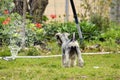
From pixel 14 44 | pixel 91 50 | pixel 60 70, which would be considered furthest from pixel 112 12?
pixel 60 70

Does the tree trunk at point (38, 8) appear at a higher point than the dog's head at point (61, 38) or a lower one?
lower

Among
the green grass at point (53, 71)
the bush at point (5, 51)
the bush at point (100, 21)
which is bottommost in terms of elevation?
the bush at point (100, 21)

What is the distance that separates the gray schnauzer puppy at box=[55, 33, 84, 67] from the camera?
8.52m

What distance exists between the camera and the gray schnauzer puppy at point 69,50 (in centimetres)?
852

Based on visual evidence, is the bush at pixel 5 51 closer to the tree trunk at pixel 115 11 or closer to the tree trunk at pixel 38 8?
the tree trunk at pixel 38 8

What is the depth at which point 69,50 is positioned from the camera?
338 inches

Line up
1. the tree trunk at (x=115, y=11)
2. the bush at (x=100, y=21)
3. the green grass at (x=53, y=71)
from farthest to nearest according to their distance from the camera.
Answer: the tree trunk at (x=115, y=11) → the bush at (x=100, y=21) → the green grass at (x=53, y=71)

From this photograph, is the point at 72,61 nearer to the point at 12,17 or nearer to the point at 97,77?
the point at 97,77

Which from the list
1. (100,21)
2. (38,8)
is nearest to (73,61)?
(100,21)

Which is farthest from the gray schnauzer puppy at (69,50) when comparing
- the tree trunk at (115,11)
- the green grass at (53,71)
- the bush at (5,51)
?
Result: the tree trunk at (115,11)

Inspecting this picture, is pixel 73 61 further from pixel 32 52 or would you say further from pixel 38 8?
pixel 38 8

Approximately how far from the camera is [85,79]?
25.6 feet

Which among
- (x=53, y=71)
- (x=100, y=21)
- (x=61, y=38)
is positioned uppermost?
(x=61, y=38)

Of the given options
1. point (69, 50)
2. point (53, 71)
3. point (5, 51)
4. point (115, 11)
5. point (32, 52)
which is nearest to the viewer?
point (53, 71)
